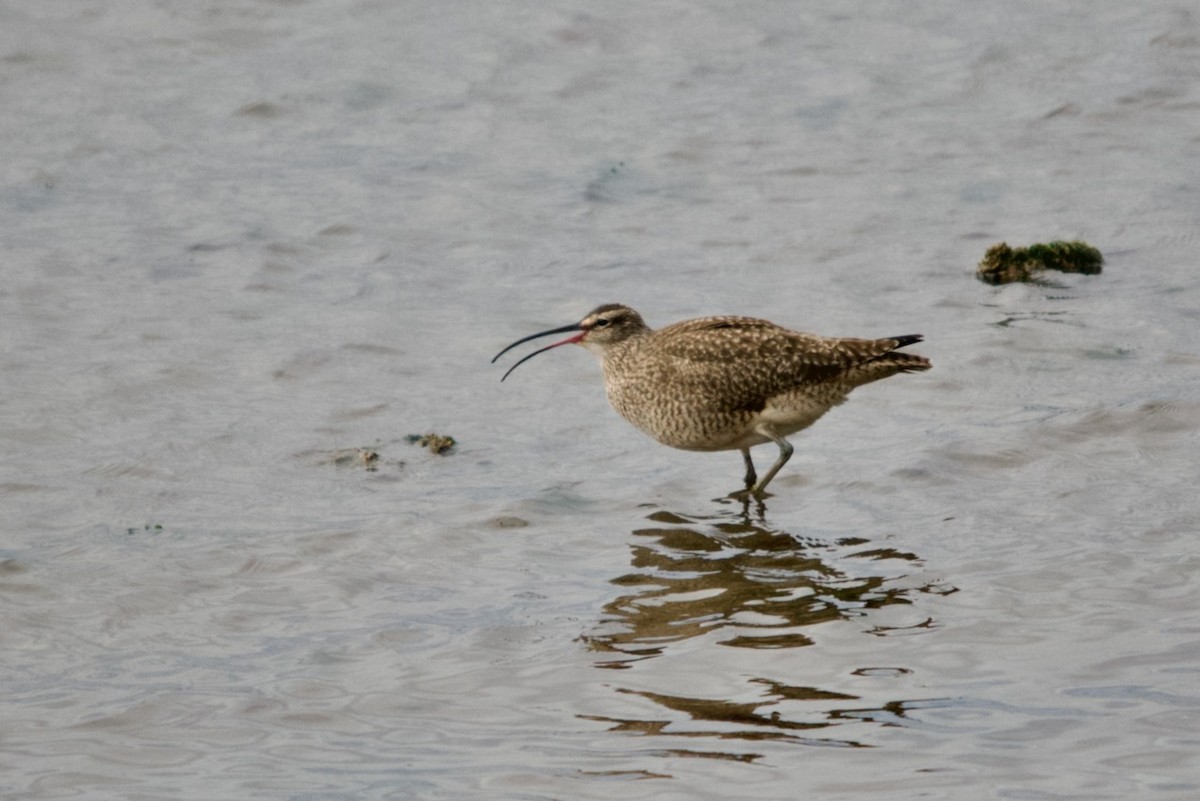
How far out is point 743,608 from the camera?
27.5 ft

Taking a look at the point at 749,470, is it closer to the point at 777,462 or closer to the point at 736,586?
the point at 777,462

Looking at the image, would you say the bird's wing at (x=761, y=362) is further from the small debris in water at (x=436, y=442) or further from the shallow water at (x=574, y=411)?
the small debris in water at (x=436, y=442)

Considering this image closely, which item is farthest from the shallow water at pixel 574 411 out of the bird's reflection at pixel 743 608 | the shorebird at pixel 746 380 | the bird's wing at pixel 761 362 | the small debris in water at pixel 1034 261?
the bird's wing at pixel 761 362

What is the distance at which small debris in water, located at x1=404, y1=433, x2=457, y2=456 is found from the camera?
10.6 metres

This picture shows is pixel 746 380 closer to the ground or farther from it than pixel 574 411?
farther from it

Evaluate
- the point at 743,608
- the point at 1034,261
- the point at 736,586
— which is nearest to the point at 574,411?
the point at 736,586

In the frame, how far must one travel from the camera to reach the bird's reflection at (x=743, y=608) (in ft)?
23.4

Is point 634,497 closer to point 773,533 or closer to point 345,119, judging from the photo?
point 773,533

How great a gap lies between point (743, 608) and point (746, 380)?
1948mm

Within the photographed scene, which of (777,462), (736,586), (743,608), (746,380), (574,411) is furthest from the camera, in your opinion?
(574,411)

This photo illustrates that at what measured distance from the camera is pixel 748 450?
10.5m

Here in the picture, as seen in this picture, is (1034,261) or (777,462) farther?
(1034,261)

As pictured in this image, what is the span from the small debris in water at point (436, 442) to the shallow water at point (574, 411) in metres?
0.09

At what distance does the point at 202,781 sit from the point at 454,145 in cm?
1068
